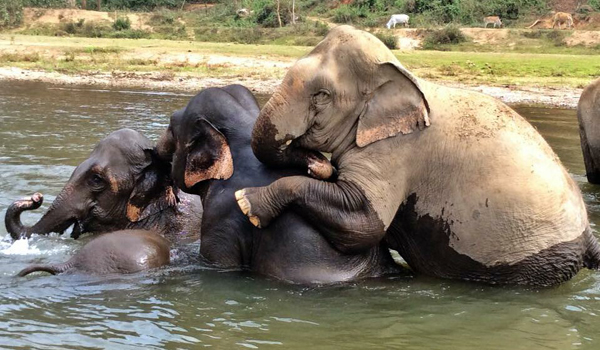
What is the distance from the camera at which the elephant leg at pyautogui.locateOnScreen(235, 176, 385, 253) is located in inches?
221

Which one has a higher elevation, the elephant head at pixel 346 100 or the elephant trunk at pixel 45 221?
the elephant head at pixel 346 100

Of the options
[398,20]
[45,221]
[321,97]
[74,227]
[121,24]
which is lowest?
[74,227]

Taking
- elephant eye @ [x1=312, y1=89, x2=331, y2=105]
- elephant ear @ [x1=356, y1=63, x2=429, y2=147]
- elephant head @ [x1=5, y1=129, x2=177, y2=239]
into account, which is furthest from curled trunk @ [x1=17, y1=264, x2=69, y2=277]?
elephant ear @ [x1=356, y1=63, x2=429, y2=147]

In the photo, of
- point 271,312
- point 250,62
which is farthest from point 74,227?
point 250,62

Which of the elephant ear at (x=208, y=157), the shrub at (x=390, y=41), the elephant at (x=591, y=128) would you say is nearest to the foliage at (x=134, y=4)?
the shrub at (x=390, y=41)

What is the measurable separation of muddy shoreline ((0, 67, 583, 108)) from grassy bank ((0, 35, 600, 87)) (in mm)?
583

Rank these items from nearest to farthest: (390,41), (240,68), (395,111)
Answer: (395,111), (240,68), (390,41)

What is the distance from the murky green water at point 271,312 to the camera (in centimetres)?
506

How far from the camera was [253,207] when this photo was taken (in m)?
5.75

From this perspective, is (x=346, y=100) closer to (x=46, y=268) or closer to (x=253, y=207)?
(x=253, y=207)

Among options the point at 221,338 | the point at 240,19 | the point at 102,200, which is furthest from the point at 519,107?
the point at 240,19

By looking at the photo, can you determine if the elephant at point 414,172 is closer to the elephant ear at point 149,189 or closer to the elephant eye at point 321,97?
the elephant eye at point 321,97

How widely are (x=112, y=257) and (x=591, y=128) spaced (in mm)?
7197

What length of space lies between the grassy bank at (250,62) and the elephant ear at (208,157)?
1872cm
